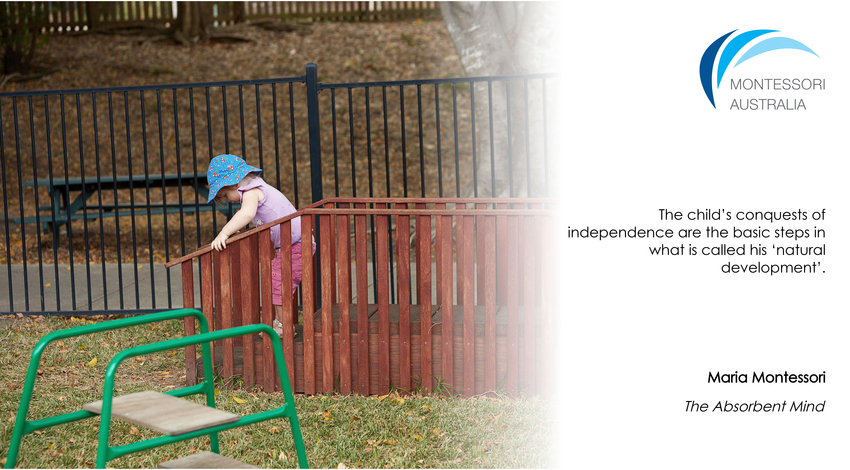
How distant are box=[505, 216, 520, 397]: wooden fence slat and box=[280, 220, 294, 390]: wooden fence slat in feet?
3.72

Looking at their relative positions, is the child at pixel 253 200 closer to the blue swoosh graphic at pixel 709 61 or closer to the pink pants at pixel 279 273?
the pink pants at pixel 279 273

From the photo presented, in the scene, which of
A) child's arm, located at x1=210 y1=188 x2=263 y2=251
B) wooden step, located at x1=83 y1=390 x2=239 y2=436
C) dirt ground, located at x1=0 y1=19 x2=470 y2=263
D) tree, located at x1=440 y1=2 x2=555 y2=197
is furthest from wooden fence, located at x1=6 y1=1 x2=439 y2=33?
wooden step, located at x1=83 y1=390 x2=239 y2=436

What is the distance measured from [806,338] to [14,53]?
16.5 metres

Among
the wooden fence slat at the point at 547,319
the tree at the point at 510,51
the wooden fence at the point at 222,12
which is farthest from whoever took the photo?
the wooden fence at the point at 222,12

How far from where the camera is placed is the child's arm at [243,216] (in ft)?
13.1

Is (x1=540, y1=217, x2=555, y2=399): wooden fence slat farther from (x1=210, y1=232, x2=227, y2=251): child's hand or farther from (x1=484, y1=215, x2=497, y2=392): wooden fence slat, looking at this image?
(x1=210, y1=232, x2=227, y2=251): child's hand

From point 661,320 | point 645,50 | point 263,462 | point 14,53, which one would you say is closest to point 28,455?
point 263,462

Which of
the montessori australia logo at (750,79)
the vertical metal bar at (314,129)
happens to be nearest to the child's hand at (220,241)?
the vertical metal bar at (314,129)

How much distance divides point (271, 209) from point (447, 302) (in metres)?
1.15

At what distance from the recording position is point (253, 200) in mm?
4191

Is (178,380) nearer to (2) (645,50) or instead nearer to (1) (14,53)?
(2) (645,50)

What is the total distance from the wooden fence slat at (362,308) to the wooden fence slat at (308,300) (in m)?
0.24

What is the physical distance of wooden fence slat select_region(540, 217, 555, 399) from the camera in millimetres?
3773

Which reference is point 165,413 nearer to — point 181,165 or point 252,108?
point 181,165
